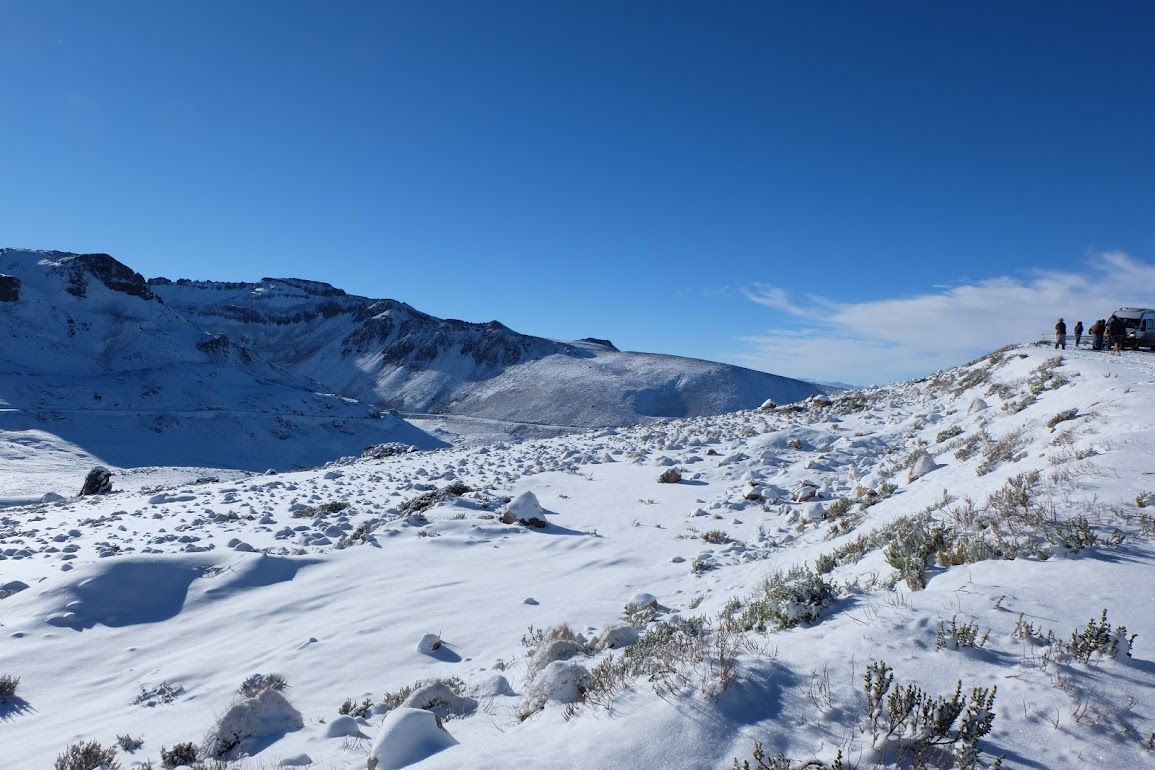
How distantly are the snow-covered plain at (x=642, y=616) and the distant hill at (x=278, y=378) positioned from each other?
4633 centimetres

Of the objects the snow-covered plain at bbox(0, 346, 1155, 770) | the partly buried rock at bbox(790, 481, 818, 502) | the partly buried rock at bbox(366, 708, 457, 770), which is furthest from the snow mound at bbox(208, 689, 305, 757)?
the partly buried rock at bbox(790, 481, 818, 502)

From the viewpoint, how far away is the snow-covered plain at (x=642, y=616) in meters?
3.41

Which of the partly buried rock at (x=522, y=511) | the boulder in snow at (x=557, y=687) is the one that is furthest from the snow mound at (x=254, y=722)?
the partly buried rock at (x=522, y=511)

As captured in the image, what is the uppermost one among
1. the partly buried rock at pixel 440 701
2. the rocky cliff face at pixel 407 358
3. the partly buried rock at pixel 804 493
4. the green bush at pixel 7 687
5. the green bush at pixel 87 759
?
the rocky cliff face at pixel 407 358

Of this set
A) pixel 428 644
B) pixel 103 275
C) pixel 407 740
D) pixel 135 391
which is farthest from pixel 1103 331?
pixel 103 275

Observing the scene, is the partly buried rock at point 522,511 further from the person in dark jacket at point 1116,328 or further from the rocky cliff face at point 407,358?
the rocky cliff face at point 407,358

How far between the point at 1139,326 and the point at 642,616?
33182mm

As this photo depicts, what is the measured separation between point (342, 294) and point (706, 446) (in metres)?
184

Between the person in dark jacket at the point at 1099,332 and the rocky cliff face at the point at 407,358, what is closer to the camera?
the person in dark jacket at the point at 1099,332

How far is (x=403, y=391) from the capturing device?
107m

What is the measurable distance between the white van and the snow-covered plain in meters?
19.1

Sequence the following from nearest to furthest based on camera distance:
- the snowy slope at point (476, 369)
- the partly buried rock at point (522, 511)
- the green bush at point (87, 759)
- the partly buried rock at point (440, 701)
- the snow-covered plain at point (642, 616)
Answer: the snow-covered plain at point (642, 616)
the green bush at point (87, 759)
the partly buried rock at point (440, 701)
the partly buried rock at point (522, 511)
the snowy slope at point (476, 369)

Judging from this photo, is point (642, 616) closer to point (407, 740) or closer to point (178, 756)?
point (407, 740)

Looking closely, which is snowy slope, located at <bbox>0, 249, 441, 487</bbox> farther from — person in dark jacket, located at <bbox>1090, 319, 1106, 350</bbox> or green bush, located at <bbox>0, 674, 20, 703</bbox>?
person in dark jacket, located at <bbox>1090, 319, 1106, 350</bbox>
